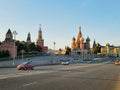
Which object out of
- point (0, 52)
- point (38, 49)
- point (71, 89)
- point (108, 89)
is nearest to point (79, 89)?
point (71, 89)

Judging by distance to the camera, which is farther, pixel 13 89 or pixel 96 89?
pixel 96 89

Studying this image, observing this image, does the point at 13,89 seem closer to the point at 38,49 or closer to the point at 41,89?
the point at 41,89

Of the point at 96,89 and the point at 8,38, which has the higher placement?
the point at 8,38

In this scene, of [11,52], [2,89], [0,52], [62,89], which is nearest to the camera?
[2,89]

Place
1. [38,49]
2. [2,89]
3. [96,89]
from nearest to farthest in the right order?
1. [2,89]
2. [96,89]
3. [38,49]

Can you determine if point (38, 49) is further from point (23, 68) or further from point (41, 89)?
point (41, 89)

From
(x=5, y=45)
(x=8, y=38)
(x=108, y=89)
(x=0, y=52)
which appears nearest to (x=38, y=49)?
(x=8, y=38)

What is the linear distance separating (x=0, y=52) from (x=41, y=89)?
342 ft

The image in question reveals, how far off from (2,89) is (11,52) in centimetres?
11715

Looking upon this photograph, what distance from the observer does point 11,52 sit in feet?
425

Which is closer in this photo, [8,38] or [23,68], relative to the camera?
[23,68]

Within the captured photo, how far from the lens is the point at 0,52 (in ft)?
380

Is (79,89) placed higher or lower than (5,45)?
lower

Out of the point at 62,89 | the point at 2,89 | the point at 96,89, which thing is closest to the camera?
the point at 2,89
